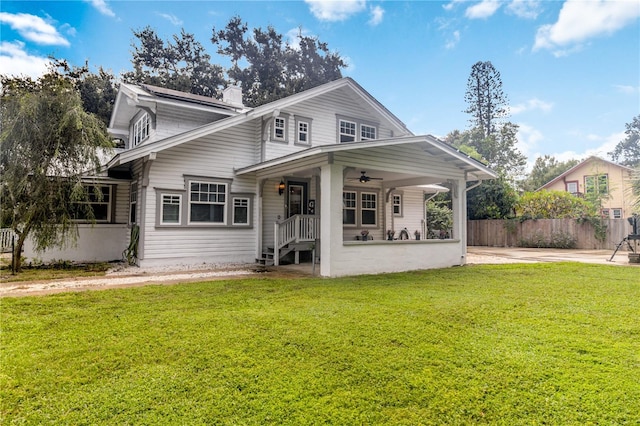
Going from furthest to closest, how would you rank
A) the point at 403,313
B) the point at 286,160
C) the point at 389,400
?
the point at 286,160 < the point at 403,313 < the point at 389,400

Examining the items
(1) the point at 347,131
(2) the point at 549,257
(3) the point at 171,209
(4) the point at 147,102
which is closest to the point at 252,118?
(4) the point at 147,102

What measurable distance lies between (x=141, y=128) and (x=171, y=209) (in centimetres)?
440

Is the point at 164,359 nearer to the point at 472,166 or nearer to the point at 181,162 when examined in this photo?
the point at 181,162

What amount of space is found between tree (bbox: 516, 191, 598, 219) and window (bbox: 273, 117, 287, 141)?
14.8 metres

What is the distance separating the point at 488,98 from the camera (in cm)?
3394

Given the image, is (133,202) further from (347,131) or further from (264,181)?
(347,131)

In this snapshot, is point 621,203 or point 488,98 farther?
point 488,98

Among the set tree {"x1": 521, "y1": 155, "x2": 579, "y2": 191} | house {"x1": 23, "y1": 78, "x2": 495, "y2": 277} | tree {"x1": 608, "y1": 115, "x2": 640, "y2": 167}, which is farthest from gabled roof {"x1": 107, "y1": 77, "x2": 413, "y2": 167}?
tree {"x1": 608, "y1": 115, "x2": 640, "y2": 167}

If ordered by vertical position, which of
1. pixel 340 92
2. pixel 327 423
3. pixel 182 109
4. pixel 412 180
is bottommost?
pixel 327 423

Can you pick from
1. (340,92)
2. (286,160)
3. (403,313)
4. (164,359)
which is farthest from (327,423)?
(340,92)

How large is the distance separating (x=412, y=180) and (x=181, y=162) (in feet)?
25.6

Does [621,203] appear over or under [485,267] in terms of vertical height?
over

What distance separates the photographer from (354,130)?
1380 centimetres

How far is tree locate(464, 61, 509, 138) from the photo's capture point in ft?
110
